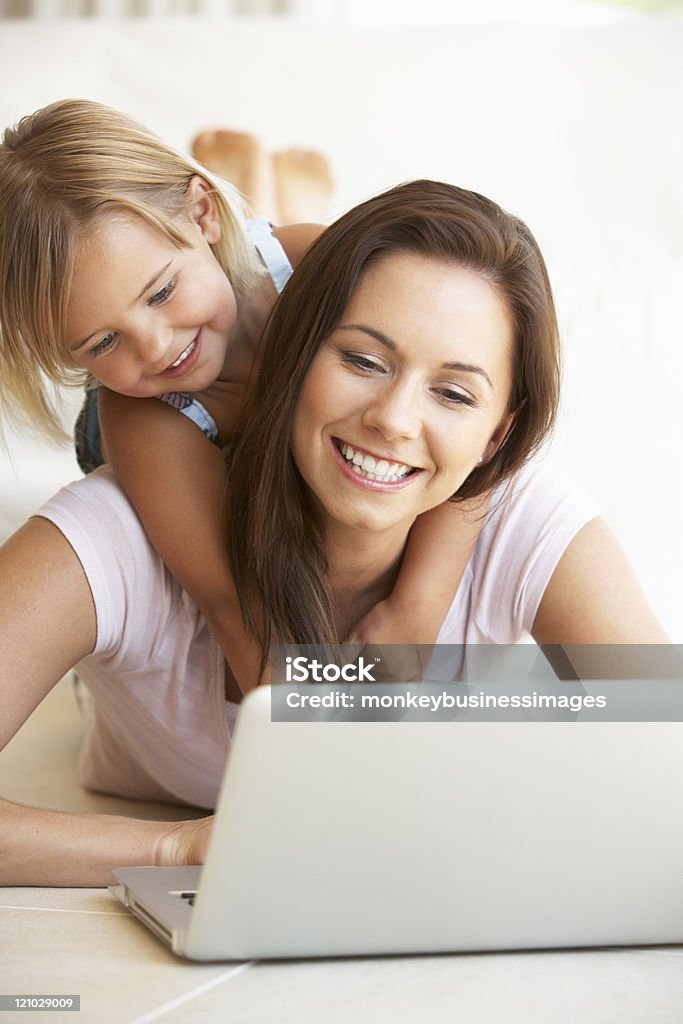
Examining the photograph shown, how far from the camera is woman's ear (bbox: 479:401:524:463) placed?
1433 mm

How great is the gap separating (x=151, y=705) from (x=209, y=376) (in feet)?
1.39

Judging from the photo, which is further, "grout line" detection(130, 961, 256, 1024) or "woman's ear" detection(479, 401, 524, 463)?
"woman's ear" detection(479, 401, 524, 463)

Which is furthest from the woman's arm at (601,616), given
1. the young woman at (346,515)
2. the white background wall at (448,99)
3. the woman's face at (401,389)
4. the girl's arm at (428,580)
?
the white background wall at (448,99)

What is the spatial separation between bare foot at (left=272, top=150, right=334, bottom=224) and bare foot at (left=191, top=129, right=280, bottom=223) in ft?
0.07

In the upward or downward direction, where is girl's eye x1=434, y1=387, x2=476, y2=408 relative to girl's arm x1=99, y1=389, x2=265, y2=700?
upward

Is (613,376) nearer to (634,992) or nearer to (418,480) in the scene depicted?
(418,480)

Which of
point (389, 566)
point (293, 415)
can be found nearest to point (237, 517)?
point (293, 415)

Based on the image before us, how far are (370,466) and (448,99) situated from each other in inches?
78.3

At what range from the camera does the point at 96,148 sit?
144 cm

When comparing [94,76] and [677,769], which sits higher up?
[94,76]

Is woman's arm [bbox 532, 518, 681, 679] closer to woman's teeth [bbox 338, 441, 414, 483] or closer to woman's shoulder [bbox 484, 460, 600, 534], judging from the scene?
woman's shoulder [bbox 484, 460, 600, 534]

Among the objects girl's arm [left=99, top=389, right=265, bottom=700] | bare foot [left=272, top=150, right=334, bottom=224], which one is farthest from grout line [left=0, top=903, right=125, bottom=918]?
bare foot [left=272, top=150, right=334, bottom=224]

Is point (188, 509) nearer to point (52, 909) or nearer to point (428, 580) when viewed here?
point (428, 580)

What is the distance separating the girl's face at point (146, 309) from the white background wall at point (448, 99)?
1484 millimetres
